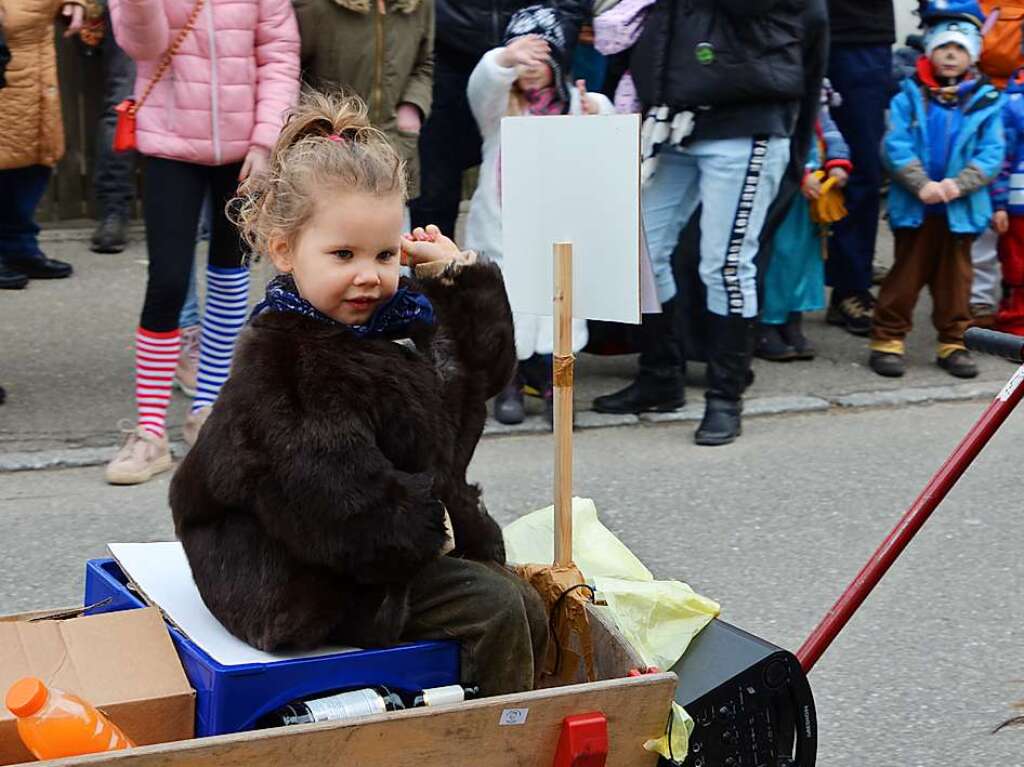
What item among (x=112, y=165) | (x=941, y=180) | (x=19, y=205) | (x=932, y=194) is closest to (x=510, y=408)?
(x=932, y=194)

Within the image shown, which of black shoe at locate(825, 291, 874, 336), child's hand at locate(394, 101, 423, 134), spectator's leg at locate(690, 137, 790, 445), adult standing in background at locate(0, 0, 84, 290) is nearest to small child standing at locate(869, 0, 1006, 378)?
black shoe at locate(825, 291, 874, 336)

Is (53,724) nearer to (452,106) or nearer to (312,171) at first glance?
(312,171)

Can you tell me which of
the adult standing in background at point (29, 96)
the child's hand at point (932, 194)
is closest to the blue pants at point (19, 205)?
the adult standing in background at point (29, 96)

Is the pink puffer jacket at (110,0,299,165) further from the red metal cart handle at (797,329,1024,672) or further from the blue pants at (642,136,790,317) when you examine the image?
the red metal cart handle at (797,329,1024,672)

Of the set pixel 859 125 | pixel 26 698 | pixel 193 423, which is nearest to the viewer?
pixel 26 698

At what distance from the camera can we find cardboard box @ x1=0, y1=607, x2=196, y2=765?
256 cm

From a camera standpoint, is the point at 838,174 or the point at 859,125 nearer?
the point at 838,174

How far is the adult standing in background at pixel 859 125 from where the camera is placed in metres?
7.11

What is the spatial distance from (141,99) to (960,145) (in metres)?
3.47

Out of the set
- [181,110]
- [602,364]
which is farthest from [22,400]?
[602,364]

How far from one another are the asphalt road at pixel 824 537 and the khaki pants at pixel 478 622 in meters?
1.14

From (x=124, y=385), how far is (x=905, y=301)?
3.27 metres

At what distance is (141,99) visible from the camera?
198 inches

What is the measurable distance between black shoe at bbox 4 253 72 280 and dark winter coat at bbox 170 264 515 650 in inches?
197
